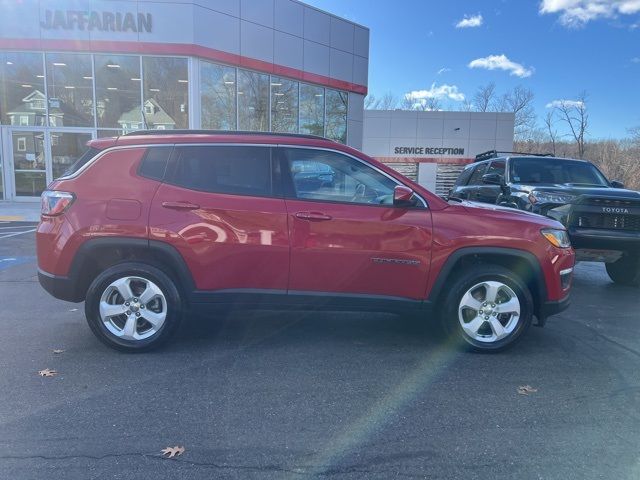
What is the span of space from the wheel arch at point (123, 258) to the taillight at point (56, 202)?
380 mm

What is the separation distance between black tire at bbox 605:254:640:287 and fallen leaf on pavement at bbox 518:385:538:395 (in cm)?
454

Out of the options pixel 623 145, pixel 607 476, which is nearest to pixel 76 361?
pixel 607 476

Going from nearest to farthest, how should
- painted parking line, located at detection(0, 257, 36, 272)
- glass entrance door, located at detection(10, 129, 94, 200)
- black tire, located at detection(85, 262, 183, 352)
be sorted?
black tire, located at detection(85, 262, 183, 352) → painted parking line, located at detection(0, 257, 36, 272) → glass entrance door, located at detection(10, 129, 94, 200)

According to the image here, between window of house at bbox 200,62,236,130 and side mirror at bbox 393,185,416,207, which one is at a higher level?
window of house at bbox 200,62,236,130

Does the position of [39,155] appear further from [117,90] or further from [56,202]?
[56,202]

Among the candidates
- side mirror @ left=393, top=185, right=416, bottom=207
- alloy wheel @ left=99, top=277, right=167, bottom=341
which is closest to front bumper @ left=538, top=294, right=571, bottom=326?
side mirror @ left=393, top=185, right=416, bottom=207

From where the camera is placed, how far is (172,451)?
9.12 feet

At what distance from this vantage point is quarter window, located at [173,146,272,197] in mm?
4148

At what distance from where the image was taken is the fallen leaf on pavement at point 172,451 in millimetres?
2745

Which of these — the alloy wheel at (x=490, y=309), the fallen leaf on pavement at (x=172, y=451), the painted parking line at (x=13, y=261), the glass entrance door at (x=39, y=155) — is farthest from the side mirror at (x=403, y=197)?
the glass entrance door at (x=39, y=155)

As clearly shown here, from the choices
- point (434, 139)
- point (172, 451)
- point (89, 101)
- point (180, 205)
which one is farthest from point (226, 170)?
point (434, 139)

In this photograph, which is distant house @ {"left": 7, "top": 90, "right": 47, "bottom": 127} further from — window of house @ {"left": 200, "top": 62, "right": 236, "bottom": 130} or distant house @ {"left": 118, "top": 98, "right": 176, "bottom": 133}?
window of house @ {"left": 200, "top": 62, "right": 236, "bottom": 130}

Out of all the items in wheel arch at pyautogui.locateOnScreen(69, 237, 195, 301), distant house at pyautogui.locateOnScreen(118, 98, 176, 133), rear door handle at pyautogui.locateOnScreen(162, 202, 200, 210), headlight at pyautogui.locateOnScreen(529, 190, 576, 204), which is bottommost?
wheel arch at pyautogui.locateOnScreen(69, 237, 195, 301)

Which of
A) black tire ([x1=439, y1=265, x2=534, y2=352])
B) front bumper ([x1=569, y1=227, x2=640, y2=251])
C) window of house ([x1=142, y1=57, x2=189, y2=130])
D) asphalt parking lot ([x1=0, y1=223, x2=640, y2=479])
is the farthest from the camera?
window of house ([x1=142, y1=57, x2=189, y2=130])
